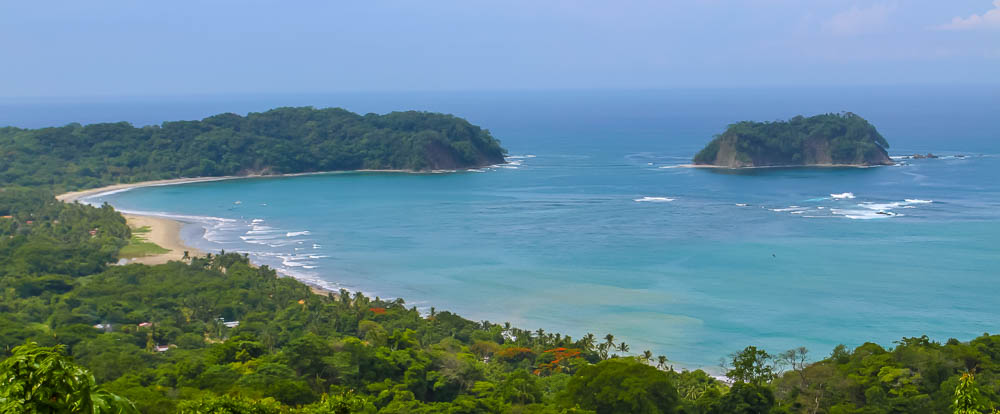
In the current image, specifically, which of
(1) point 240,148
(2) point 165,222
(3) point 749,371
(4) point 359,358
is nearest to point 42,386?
(4) point 359,358

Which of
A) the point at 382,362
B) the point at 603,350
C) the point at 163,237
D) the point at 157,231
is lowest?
the point at 603,350

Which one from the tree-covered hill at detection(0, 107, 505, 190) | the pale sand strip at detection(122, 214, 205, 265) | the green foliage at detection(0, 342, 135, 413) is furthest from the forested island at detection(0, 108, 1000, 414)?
the tree-covered hill at detection(0, 107, 505, 190)

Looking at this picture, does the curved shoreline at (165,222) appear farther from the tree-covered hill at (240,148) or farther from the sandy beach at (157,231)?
the tree-covered hill at (240,148)

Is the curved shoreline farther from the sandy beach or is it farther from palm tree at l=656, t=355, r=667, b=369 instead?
palm tree at l=656, t=355, r=667, b=369

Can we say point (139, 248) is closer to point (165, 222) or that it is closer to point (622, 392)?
point (165, 222)

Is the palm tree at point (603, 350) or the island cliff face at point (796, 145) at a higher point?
the island cliff face at point (796, 145)

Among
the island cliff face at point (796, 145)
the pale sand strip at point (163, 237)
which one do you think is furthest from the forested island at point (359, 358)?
the island cliff face at point (796, 145)
